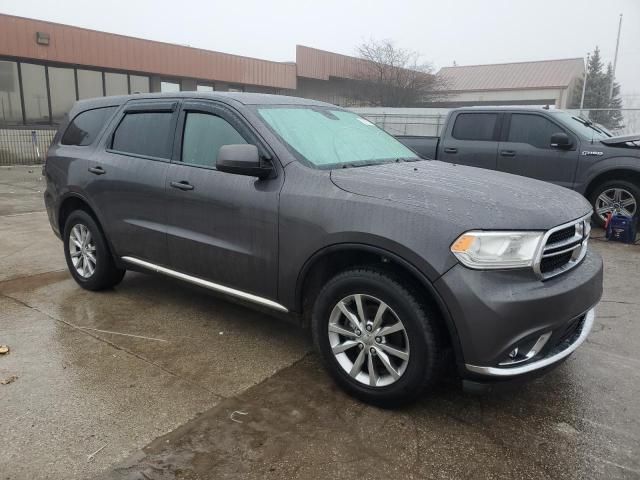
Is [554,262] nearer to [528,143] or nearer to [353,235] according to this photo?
[353,235]

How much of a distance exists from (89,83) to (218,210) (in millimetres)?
20275

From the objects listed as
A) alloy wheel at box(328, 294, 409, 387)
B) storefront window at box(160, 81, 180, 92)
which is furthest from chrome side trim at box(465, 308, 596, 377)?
storefront window at box(160, 81, 180, 92)

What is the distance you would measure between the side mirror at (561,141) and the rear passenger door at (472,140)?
878 mm

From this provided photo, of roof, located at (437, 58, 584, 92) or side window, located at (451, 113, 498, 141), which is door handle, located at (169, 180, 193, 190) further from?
roof, located at (437, 58, 584, 92)

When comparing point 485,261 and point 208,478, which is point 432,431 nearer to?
point 485,261

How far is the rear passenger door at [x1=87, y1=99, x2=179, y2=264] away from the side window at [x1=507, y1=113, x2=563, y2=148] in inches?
235

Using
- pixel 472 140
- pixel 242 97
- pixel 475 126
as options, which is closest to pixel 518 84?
pixel 475 126

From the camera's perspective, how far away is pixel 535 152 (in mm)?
7957

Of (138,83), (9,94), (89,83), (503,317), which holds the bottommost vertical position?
(503,317)

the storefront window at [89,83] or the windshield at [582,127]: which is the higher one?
the storefront window at [89,83]

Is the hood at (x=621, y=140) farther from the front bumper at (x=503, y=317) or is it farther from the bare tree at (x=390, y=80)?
the bare tree at (x=390, y=80)

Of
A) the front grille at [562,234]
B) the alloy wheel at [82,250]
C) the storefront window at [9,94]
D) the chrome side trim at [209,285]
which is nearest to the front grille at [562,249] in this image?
the front grille at [562,234]

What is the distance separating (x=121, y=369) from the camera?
335 cm

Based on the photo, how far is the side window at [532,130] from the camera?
793cm
